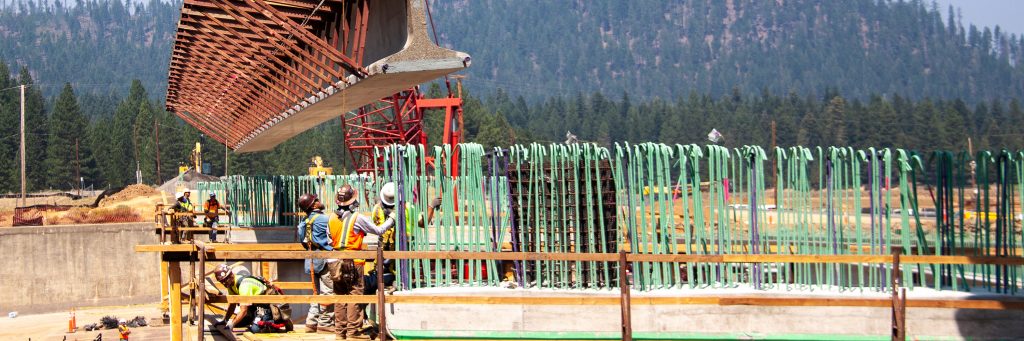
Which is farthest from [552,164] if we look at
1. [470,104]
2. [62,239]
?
[470,104]

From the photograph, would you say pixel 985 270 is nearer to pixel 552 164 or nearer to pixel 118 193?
pixel 552 164

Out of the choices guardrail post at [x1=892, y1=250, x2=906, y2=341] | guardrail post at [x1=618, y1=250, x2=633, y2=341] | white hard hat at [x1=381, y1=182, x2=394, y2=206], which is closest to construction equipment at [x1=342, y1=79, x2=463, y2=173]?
white hard hat at [x1=381, y1=182, x2=394, y2=206]

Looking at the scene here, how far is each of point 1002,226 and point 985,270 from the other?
20.7 inches

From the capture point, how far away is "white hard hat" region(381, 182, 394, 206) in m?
13.7

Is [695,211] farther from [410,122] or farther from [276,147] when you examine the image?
[276,147]

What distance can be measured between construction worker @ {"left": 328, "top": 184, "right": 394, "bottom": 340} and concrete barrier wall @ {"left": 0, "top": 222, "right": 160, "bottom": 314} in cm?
2794

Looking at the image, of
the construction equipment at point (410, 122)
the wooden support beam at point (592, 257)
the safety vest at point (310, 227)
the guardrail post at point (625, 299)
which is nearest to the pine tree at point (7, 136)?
the construction equipment at point (410, 122)

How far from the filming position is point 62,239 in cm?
4000

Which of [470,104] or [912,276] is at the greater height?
[470,104]

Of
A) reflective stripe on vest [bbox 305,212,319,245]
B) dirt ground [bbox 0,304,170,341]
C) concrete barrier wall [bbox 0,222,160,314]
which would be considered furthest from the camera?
concrete barrier wall [bbox 0,222,160,314]

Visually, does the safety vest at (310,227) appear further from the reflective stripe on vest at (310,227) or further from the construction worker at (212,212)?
the construction worker at (212,212)

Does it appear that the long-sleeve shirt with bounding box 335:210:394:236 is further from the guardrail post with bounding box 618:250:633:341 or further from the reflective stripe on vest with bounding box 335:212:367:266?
the guardrail post with bounding box 618:250:633:341

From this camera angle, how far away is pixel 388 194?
45.1 ft

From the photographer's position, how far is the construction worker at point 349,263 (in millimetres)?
13070
